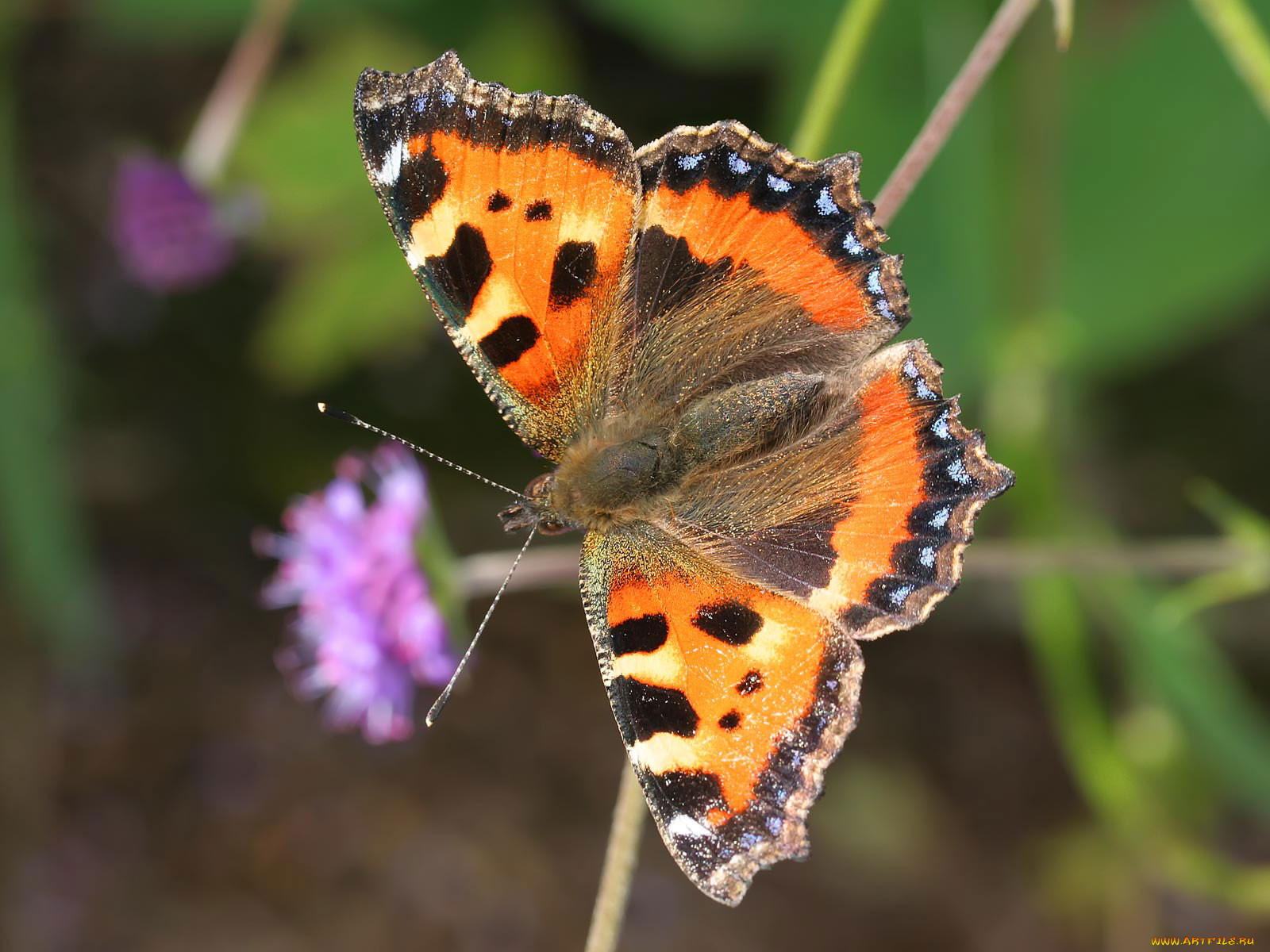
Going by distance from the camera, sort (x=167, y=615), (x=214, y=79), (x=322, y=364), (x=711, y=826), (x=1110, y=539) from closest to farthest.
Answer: (x=711, y=826)
(x=1110, y=539)
(x=322, y=364)
(x=214, y=79)
(x=167, y=615)

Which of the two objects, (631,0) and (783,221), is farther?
(631,0)

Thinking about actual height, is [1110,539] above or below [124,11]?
below

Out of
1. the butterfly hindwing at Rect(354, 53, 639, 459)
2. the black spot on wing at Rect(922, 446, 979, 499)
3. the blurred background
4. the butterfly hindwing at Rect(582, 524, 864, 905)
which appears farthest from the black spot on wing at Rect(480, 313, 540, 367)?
the blurred background

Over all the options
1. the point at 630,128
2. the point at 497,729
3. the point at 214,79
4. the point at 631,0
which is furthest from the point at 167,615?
the point at 631,0

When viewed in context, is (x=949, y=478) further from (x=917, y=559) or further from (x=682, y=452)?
(x=682, y=452)

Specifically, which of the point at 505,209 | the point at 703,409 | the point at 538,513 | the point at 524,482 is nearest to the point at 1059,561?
the point at 703,409

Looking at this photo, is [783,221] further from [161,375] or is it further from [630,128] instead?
[161,375]

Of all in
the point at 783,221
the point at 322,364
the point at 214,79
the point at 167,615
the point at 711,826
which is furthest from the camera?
the point at 167,615
